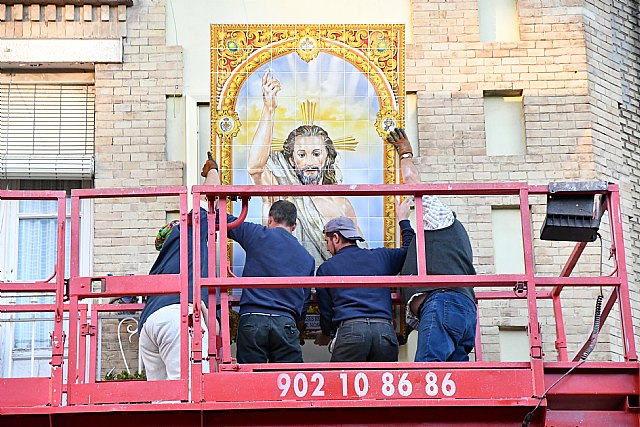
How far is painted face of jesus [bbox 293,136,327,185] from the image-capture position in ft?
36.1

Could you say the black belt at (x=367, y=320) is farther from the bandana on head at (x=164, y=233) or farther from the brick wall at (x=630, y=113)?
the brick wall at (x=630, y=113)

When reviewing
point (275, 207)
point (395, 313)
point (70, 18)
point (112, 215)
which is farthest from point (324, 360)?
point (70, 18)

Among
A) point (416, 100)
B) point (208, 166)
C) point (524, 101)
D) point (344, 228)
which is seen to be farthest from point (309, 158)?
point (524, 101)

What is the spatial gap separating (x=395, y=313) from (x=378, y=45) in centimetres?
258

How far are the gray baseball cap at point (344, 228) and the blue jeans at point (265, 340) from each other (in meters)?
1.06

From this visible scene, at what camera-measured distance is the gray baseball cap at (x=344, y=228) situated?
32.1 feet

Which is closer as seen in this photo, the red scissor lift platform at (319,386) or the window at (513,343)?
the red scissor lift platform at (319,386)

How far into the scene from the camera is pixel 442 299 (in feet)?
28.2

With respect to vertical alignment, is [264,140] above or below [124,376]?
above

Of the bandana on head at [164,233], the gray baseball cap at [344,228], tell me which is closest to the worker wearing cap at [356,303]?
the gray baseball cap at [344,228]

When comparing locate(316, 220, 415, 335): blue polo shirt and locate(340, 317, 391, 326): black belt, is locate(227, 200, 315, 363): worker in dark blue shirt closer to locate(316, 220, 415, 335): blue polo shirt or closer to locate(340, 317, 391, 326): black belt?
locate(316, 220, 415, 335): blue polo shirt

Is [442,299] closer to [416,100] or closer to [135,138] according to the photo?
[416,100]

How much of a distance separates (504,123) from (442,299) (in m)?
3.47

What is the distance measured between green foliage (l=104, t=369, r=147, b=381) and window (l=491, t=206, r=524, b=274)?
10.9ft
